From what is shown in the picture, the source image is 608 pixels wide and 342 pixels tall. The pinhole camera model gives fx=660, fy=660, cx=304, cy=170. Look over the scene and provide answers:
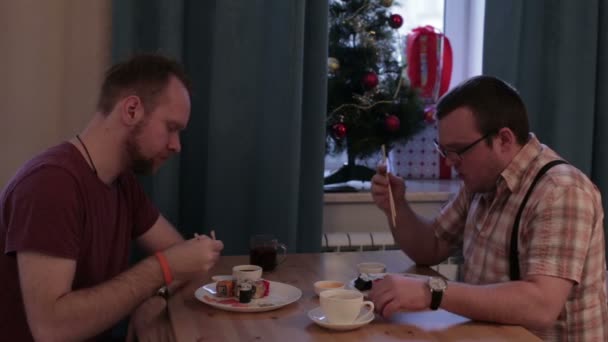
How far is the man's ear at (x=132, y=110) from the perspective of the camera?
5.00 ft

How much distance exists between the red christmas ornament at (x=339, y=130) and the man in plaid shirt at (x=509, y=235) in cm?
75

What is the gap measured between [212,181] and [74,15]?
736mm

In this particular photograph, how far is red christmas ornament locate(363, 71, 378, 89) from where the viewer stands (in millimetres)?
2617

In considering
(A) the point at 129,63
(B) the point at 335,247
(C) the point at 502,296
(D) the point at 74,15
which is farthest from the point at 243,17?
(C) the point at 502,296

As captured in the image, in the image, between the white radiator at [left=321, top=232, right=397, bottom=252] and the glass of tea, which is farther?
the white radiator at [left=321, top=232, right=397, bottom=252]

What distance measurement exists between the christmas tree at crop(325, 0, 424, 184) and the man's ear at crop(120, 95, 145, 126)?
117 centimetres

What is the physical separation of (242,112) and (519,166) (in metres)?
1.02

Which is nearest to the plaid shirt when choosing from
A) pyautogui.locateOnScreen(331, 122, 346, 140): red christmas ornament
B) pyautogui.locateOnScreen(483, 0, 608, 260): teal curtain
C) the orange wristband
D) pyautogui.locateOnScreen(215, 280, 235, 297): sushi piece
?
Result: pyautogui.locateOnScreen(215, 280, 235, 297): sushi piece

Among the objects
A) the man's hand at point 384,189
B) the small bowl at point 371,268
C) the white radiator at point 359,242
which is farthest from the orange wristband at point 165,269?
the white radiator at point 359,242

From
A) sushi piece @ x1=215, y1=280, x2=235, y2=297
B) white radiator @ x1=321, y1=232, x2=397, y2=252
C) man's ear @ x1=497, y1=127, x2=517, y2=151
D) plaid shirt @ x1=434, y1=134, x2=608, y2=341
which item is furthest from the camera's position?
white radiator @ x1=321, y1=232, x2=397, y2=252

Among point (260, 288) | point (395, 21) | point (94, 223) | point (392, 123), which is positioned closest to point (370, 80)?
point (392, 123)

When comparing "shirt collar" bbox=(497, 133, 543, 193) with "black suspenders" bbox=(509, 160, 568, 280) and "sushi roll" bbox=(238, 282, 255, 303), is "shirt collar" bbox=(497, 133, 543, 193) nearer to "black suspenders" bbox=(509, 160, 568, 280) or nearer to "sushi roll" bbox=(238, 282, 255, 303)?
"black suspenders" bbox=(509, 160, 568, 280)

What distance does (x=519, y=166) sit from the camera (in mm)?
1649

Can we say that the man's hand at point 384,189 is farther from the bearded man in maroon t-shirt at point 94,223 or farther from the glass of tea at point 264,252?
the bearded man in maroon t-shirt at point 94,223
